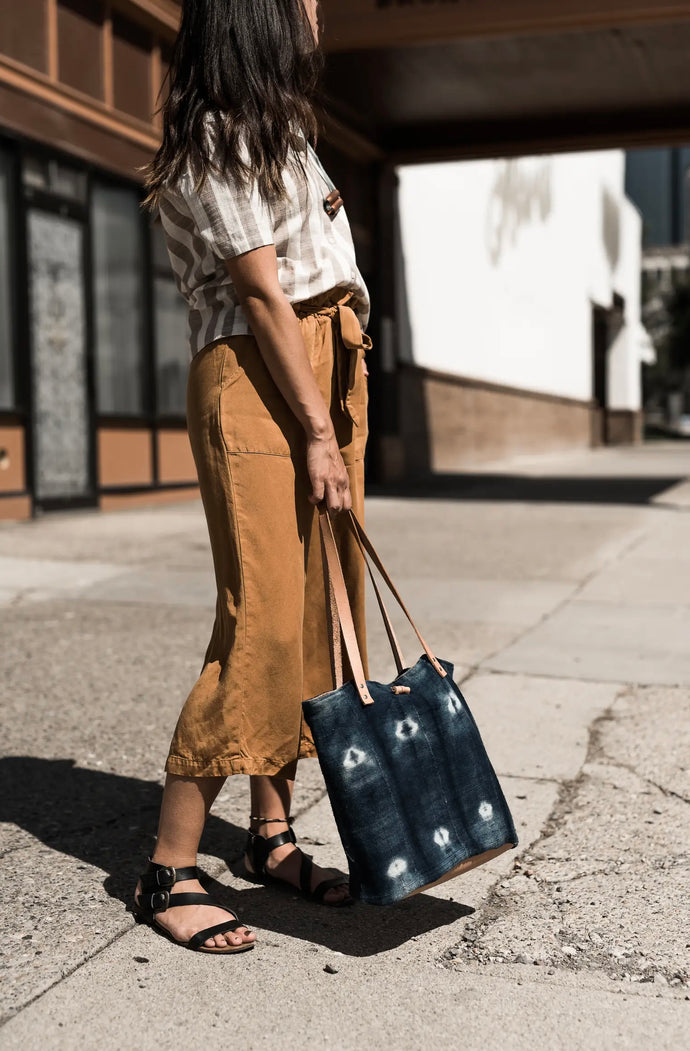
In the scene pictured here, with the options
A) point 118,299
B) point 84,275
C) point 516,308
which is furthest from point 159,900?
point 516,308

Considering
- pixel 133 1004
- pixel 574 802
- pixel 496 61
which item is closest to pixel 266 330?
pixel 133 1004

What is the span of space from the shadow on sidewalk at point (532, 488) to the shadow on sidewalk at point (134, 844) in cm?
1041

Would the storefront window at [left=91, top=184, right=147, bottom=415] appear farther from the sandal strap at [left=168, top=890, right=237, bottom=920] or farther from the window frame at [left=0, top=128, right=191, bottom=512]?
the sandal strap at [left=168, top=890, right=237, bottom=920]

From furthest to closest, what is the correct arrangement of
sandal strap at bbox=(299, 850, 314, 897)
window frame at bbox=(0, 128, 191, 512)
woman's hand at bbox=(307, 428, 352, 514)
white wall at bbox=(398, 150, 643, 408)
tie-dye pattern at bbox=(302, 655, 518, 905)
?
white wall at bbox=(398, 150, 643, 408), window frame at bbox=(0, 128, 191, 512), sandal strap at bbox=(299, 850, 314, 897), woman's hand at bbox=(307, 428, 352, 514), tie-dye pattern at bbox=(302, 655, 518, 905)

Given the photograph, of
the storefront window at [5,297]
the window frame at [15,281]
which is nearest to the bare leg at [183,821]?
the window frame at [15,281]

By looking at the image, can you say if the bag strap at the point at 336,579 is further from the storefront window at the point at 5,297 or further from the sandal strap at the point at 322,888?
the storefront window at the point at 5,297

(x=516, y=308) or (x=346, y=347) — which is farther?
(x=516, y=308)

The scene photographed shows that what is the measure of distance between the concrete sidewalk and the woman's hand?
863 mm

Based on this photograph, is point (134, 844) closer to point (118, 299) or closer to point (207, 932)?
point (207, 932)

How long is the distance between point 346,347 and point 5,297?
8596 mm

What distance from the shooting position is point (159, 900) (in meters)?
2.47

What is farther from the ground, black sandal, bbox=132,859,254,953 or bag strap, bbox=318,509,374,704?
bag strap, bbox=318,509,374,704

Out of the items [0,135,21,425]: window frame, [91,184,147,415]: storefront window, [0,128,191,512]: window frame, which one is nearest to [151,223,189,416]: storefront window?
[0,128,191,512]: window frame

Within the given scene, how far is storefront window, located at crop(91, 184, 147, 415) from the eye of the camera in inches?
479
